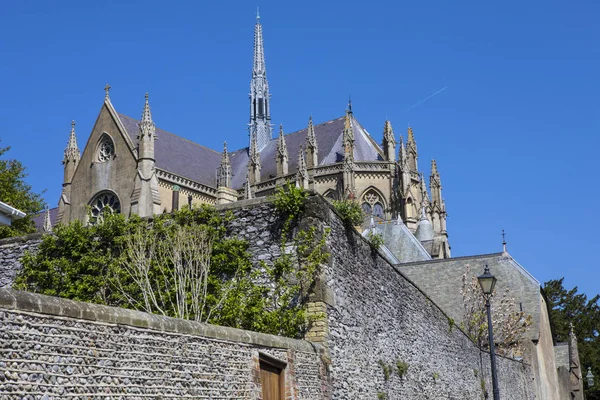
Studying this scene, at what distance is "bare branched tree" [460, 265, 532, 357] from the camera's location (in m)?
29.6

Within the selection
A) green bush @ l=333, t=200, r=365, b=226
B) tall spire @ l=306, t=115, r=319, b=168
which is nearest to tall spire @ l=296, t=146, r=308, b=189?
tall spire @ l=306, t=115, r=319, b=168

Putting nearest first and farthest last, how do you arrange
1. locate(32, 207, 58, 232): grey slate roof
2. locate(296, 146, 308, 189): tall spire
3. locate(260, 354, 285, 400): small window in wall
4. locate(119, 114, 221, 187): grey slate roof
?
locate(260, 354, 285, 400): small window in wall → locate(119, 114, 221, 187): grey slate roof → locate(296, 146, 308, 189): tall spire → locate(32, 207, 58, 232): grey slate roof

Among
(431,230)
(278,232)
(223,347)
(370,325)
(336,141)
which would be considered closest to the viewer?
(223,347)

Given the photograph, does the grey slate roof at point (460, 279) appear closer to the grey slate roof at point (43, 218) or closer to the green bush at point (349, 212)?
the green bush at point (349, 212)

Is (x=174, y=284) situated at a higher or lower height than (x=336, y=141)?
lower

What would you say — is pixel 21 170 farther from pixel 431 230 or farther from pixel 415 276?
pixel 431 230

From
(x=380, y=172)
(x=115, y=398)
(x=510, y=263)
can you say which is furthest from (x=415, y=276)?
(x=380, y=172)

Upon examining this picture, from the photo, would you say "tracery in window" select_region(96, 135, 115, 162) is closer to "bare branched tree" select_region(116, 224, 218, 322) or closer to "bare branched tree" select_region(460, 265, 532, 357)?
"bare branched tree" select_region(460, 265, 532, 357)

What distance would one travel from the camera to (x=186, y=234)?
12.5 meters

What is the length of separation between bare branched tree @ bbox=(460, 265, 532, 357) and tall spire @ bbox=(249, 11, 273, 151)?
48.9 m

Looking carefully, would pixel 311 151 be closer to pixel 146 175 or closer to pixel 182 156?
pixel 182 156

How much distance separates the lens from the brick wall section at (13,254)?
1402cm

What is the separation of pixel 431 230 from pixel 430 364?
43.9 meters

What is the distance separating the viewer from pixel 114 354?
7102 millimetres
